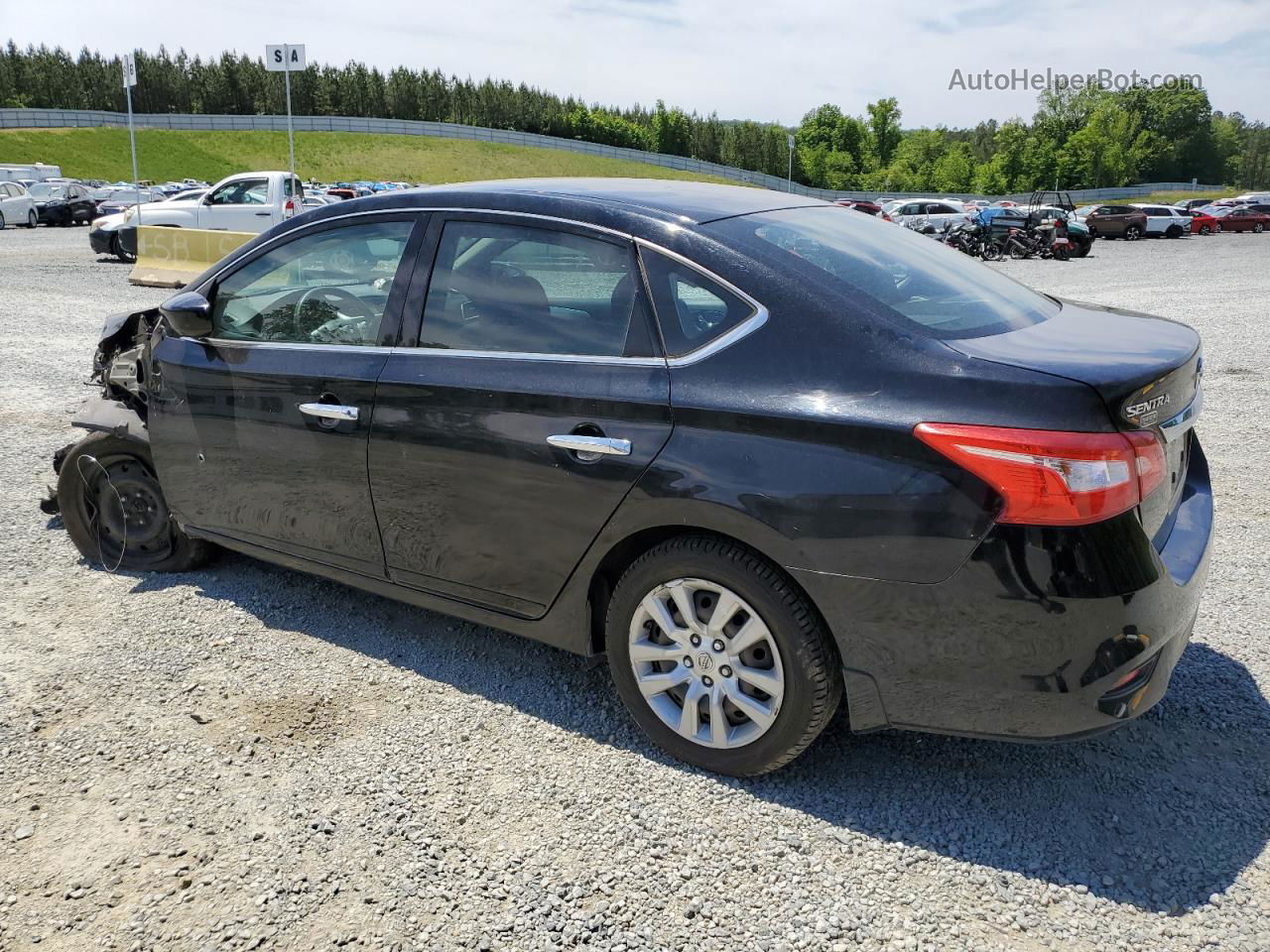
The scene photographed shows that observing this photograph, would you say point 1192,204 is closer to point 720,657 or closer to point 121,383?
point 121,383

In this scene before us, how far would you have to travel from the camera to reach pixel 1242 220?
43938 millimetres

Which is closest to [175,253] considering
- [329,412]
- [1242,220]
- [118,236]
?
[118,236]

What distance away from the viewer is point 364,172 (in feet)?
274

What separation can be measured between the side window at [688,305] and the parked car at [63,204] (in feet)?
123

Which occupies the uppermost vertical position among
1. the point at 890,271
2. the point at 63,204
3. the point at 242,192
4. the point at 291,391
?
the point at 63,204

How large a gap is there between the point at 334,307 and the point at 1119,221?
43.3 m

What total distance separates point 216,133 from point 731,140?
5606cm

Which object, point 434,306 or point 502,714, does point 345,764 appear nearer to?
point 502,714

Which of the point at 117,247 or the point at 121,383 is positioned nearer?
the point at 121,383

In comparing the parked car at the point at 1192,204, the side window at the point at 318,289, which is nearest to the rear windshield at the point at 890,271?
the side window at the point at 318,289

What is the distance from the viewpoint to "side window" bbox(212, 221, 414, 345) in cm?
358

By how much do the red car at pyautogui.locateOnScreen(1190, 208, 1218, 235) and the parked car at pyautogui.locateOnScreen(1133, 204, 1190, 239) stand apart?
3474 mm

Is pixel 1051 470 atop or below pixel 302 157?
below

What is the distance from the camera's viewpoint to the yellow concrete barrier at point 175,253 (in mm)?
16391
